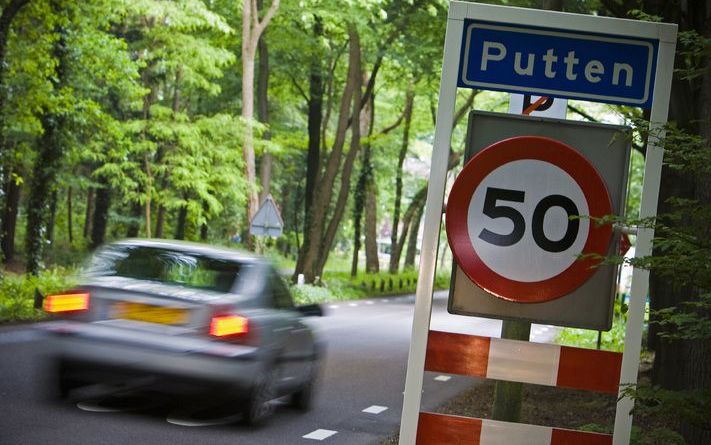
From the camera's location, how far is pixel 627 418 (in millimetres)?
3410

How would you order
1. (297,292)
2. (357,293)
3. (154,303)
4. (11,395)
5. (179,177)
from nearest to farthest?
(154,303) → (11,395) → (179,177) → (297,292) → (357,293)

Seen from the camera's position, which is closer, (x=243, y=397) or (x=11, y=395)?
(x=243, y=397)

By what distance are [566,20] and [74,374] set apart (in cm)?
682

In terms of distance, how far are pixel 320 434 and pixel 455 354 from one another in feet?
21.1

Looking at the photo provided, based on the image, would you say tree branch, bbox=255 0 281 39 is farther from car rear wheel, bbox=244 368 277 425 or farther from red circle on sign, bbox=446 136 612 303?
red circle on sign, bbox=446 136 612 303

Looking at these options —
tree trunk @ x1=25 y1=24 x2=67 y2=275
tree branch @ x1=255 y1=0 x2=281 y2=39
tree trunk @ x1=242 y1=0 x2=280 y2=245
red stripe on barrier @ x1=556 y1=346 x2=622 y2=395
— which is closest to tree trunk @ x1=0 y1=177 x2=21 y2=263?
tree trunk @ x1=242 y1=0 x2=280 y2=245

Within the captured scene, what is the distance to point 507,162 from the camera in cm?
339

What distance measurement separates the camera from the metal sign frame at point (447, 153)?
3.32 meters

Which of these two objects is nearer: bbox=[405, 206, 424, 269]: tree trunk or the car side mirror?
the car side mirror

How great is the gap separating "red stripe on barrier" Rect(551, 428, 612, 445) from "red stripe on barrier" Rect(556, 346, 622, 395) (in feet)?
0.52

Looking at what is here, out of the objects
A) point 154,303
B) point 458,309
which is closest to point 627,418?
point 458,309

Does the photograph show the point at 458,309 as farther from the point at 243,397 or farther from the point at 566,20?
the point at 243,397

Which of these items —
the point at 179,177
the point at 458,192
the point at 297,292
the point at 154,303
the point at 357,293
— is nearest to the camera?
the point at 458,192

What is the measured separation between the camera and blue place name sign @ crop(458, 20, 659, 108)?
3447 mm
